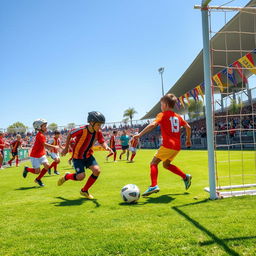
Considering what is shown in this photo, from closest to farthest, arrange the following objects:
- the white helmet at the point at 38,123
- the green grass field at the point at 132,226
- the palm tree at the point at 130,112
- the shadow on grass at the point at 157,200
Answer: the green grass field at the point at 132,226, the shadow on grass at the point at 157,200, the white helmet at the point at 38,123, the palm tree at the point at 130,112

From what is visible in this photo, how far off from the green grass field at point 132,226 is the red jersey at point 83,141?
38.8 inches

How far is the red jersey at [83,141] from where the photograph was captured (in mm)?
5609

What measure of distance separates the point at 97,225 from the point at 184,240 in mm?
1261

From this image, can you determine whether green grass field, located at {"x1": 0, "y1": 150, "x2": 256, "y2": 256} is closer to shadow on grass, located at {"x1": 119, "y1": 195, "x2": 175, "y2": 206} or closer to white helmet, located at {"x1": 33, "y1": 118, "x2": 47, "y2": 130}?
shadow on grass, located at {"x1": 119, "y1": 195, "x2": 175, "y2": 206}

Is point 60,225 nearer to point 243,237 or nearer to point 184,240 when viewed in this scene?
point 184,240

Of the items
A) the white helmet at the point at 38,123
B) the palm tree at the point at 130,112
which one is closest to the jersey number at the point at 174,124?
the white helmet at the point at 38,123

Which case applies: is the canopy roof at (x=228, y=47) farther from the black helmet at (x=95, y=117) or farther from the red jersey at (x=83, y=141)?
the red jersey at (x=83, y=141)

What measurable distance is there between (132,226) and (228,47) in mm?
24785

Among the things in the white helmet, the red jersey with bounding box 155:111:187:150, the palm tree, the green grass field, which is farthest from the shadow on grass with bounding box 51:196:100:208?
the palm tree

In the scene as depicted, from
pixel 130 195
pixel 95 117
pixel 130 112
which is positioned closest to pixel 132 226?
pixel 130 195

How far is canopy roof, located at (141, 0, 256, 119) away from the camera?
18156mm

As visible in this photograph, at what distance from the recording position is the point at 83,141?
5.62 metres

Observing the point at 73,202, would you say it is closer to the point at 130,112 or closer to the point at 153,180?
the point at 153,180

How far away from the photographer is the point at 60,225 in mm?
3691
